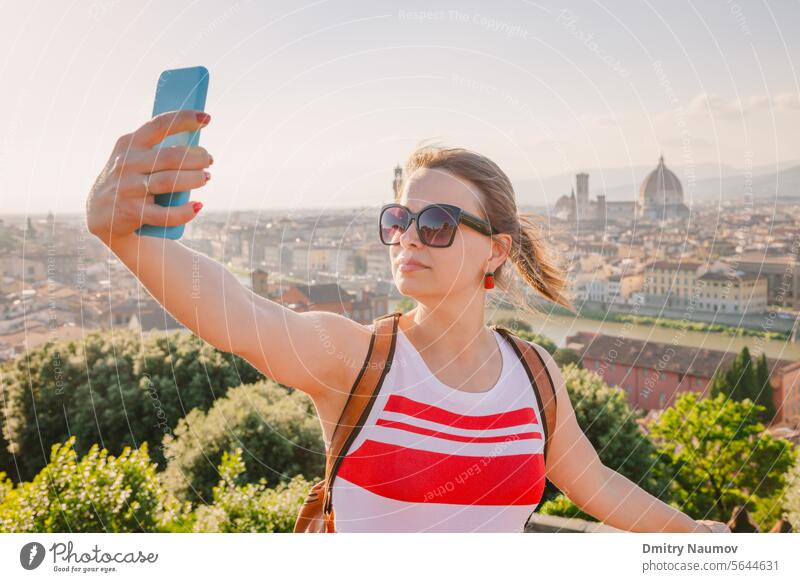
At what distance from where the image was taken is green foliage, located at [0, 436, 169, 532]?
295cm

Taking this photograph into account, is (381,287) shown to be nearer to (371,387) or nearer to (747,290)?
(371,387)

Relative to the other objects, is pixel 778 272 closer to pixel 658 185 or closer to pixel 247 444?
pixel 658 185

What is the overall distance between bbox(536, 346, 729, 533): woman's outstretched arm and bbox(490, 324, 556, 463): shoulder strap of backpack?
0.07ft

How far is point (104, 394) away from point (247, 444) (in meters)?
3.79

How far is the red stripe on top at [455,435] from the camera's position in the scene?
1.34 metres

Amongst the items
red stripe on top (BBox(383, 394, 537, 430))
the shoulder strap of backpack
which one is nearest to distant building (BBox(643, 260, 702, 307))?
the shoulder strap of backpack

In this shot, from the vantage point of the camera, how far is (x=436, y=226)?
4.68ft

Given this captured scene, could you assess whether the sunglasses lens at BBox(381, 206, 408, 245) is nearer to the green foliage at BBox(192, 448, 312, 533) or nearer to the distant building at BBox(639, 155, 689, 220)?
the green foliage at BBox(192, 448, 312, 533)

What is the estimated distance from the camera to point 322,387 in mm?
1291

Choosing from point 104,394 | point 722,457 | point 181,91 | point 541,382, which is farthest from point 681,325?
point 104,394

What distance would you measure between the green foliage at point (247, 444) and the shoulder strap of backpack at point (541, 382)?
191 inches

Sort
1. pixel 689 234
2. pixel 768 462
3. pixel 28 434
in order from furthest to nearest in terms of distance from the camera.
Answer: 1. pixel 28 434
2. pixel 768 462
3. pixel 689 234
